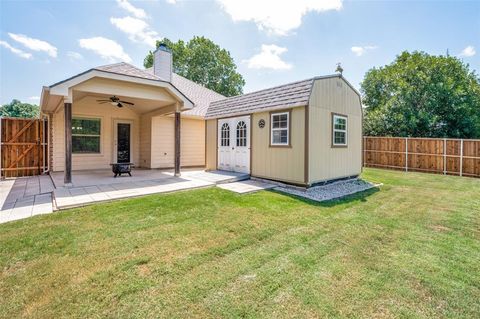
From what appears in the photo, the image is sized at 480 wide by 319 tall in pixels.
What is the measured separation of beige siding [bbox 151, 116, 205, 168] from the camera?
11391mm

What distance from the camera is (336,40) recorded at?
12039 millimetres

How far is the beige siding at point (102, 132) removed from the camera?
10203 mm

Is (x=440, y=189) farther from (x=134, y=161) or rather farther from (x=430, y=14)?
(x=134, y=161)

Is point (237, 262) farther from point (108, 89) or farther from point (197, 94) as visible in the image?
point (197, 94)

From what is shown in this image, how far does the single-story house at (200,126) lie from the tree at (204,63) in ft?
63.5

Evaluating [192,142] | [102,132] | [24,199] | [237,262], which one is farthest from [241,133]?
[237,262]

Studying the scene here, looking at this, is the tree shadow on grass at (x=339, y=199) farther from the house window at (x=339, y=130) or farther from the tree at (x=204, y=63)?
the tree at (x=204, y=63)

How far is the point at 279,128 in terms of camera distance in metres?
8.11

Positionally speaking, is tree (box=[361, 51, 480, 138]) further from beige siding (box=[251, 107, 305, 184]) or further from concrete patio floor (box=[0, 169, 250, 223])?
concrete patio floor (box=[0, 169, 250, 223])

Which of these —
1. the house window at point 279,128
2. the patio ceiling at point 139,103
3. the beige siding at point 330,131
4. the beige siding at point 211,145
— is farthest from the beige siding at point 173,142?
the beige siding at point 330,131

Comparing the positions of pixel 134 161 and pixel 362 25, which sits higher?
pixel 362 25

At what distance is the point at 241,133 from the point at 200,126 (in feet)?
12.9

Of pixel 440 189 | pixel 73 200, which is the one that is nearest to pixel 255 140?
pixel 73 200

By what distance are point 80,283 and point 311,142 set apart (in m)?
6.44
